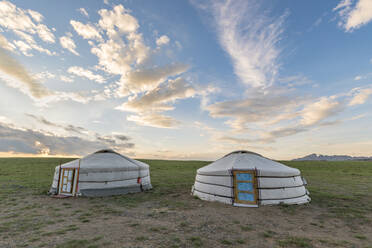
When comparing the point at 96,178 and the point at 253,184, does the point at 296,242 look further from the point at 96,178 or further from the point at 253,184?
the point at 96,178

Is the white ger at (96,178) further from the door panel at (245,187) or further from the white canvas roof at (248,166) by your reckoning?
the door panel at (245,187)

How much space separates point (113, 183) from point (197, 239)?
857 cm

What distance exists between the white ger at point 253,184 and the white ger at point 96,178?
547 cm

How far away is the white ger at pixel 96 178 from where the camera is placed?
38.7 feet

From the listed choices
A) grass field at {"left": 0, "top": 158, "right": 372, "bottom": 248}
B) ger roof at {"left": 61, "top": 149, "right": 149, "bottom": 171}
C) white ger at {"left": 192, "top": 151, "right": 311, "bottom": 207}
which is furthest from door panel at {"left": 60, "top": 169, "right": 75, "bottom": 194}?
white ger at {"left": 192, "top": 151, "right": 311, "bottom": 207}

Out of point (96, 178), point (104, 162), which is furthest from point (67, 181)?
point (104, 162)

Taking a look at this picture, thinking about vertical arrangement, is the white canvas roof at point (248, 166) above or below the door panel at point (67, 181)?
above

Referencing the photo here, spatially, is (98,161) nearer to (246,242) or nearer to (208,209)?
(208,209)

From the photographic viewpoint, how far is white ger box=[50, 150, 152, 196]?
38.7ft

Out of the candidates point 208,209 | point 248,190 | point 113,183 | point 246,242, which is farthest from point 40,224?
point 248,190

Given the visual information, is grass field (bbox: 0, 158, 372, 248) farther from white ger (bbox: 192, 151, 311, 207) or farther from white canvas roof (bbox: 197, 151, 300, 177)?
white canvas roof (bbox: 197, 151, 300, 177)

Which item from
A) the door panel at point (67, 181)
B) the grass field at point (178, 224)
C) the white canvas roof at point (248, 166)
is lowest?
the grass field at point (178, 224)

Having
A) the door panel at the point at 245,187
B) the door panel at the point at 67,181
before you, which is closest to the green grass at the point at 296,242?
the door panel at the point at 245,187

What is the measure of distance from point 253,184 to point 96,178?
31.1 ft
